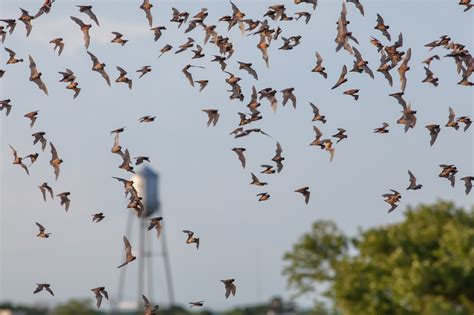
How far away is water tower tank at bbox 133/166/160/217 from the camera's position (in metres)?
115

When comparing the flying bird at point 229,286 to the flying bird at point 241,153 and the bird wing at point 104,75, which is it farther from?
the bird wing at point 104,75

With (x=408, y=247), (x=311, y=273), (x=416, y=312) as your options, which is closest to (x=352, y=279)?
(x=408, y=247)

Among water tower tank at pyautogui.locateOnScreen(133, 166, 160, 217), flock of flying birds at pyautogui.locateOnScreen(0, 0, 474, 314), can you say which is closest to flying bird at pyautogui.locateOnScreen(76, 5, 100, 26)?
flock of flying birds at pyautogui.locateOnScreen(0, 0, 474, 314)

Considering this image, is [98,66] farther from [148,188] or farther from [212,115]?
[148,188]

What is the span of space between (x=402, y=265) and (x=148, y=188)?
4623 cm

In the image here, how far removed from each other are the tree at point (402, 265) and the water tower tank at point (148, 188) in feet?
70.8

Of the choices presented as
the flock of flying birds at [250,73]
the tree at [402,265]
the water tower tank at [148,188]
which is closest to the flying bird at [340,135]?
the flock of flying birds at [250,73]

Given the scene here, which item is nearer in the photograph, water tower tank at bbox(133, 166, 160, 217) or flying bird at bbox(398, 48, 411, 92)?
flying bird at bbox(398, 48, 411, 92)

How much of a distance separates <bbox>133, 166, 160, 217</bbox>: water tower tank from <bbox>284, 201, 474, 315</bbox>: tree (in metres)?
21.6

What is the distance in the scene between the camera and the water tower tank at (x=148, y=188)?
114825 mm

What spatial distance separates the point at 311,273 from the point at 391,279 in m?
23.1

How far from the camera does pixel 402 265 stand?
241 feet

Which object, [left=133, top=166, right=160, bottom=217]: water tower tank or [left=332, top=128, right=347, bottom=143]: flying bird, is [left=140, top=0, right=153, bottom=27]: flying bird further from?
[left=133, top=166, right=160, bottom=217]: water tower tank

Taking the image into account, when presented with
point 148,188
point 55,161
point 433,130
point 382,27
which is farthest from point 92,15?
point 148,188
